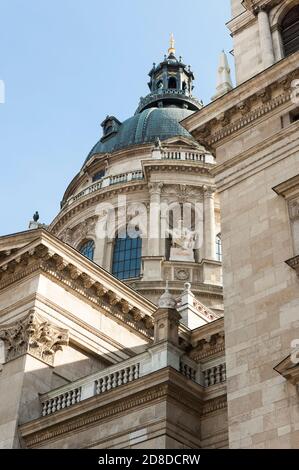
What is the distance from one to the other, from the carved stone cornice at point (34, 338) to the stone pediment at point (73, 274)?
168 centimetres

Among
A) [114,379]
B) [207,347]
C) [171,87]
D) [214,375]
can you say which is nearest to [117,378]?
[114,379]

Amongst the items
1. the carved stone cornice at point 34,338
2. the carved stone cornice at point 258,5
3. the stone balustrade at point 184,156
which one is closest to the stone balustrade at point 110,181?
the stone balustrade at point 184,156

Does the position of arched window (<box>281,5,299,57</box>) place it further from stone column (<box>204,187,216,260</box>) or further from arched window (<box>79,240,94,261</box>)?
arched window (<box>79,240,94,261</box>)

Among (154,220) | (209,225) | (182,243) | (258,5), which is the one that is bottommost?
(258,5)

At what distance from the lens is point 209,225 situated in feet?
137

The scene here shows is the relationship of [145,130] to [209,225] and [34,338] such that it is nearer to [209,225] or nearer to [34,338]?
[209,225]

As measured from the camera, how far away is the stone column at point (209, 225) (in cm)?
4066

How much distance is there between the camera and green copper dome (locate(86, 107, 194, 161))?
49109 millimetres

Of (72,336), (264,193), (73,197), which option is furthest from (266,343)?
(73,197)

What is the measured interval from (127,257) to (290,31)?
22.6 m

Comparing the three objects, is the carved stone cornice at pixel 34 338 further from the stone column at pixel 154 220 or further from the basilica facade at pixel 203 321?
the stone column at pixel 154 220

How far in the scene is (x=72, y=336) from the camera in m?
24.0

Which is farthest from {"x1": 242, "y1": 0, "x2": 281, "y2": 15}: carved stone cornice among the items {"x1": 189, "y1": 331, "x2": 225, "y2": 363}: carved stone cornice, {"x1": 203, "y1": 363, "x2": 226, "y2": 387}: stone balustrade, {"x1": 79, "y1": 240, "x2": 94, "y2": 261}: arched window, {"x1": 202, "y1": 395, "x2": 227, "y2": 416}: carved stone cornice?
{"x1": 79, "y1": 240, "x2": 94, "y2": 261}: arched window

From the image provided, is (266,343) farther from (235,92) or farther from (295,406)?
(235,92)
